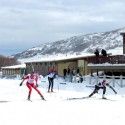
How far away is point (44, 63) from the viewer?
78.2 meters

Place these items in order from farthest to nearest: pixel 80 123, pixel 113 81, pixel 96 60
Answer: pixel 96 60 < pixel 113 81 < pixel 80 123

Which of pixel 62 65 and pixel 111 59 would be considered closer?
pixel 111 59

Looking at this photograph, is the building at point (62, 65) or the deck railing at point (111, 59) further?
the building at point (62, 65)

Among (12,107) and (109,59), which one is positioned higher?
(109,59)

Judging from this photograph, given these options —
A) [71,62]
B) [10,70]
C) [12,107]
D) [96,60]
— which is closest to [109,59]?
[96,60]

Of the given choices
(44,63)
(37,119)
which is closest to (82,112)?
(37,119)

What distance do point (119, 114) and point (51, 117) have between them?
9.02 feet

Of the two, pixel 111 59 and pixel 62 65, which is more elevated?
pixel 111 59

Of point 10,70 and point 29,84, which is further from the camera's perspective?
point 10,70

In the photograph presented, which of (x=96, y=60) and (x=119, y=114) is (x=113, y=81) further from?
(x=119, y=114)

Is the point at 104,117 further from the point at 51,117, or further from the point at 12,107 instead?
the point at 12,107

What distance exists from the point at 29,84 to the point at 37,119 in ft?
32.5

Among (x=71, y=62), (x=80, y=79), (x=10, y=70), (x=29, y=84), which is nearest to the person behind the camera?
(x=29, y=84)

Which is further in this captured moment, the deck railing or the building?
the building
